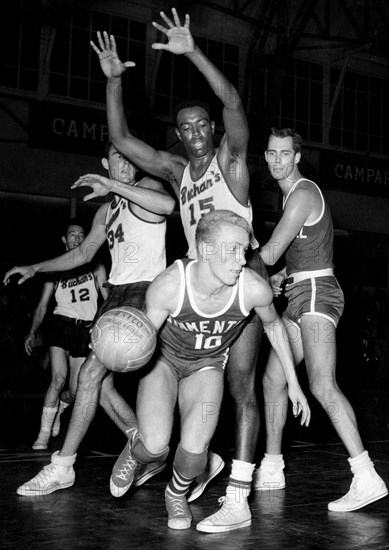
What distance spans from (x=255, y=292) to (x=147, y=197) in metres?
0.98

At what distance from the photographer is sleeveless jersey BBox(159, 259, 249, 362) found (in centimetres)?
352

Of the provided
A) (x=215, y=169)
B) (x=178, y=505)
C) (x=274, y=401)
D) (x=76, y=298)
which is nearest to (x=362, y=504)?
(x=274, y=401)

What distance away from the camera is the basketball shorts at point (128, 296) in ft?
14.8

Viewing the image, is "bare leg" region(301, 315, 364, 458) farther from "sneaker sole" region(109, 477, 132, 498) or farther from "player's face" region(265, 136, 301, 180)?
"sneaker sole" region(109, 477, 132, 498)

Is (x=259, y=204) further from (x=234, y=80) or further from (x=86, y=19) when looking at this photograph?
(x=86, y=19)

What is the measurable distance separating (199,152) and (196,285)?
3.45 feet

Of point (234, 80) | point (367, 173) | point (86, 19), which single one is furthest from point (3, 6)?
point (367, 173)

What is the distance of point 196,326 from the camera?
3600 mm

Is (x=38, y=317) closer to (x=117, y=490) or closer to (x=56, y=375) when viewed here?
(x=56, y=375)

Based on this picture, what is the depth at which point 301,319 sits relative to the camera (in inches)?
168

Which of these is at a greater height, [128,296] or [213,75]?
[213,75]

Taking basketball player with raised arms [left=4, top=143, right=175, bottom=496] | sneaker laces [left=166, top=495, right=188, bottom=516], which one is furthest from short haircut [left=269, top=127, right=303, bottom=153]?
sneaker laces [left=166, top=495, right=188, bottom=516]

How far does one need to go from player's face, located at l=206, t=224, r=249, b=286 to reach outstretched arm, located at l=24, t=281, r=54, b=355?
379 cm

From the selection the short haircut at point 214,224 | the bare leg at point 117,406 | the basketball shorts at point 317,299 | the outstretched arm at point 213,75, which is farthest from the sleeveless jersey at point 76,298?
the short haircut at point 214,224
